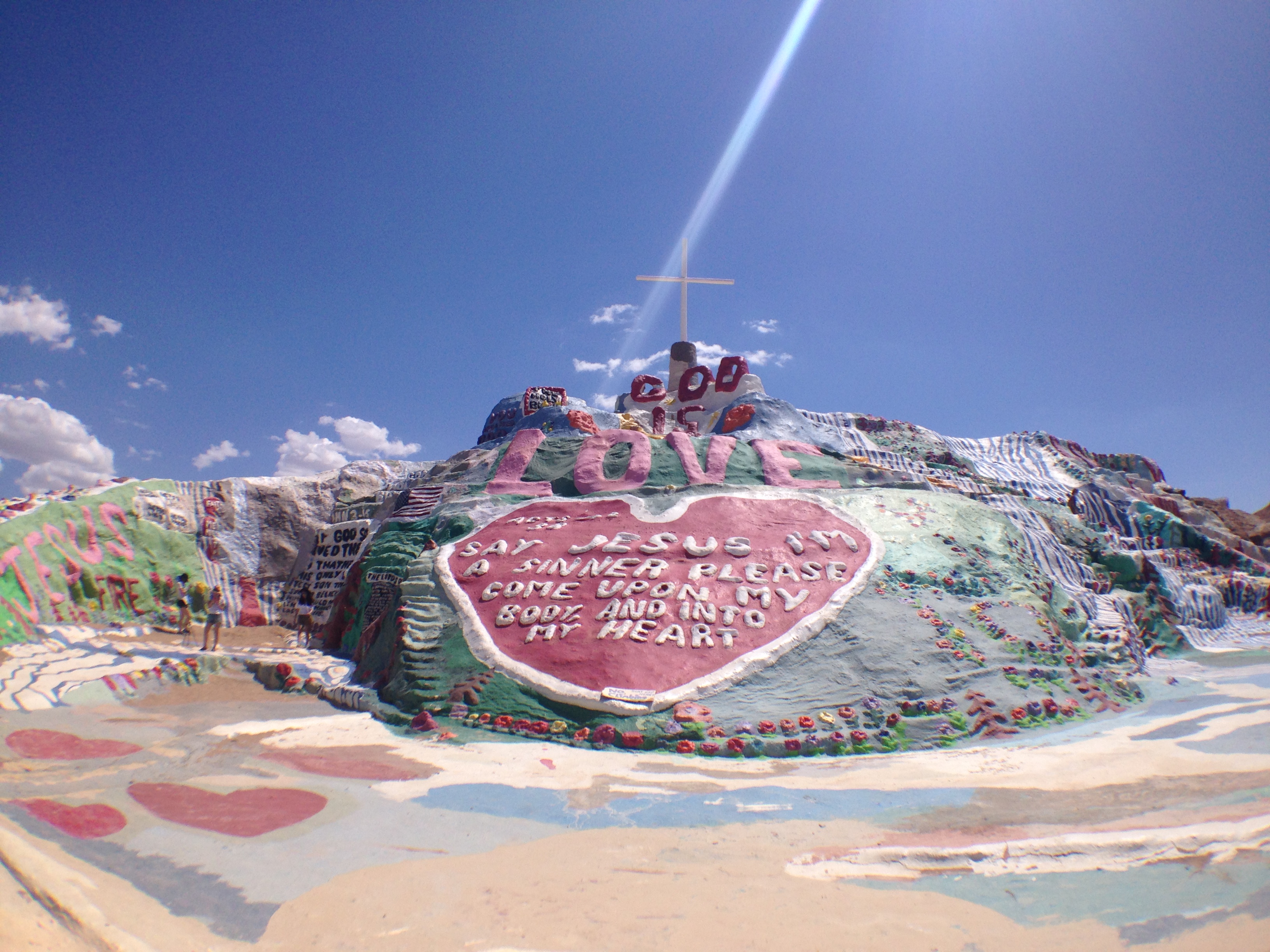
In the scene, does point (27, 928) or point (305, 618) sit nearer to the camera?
point (27, 928)

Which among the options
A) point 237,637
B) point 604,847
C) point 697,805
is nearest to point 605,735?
point 697,805

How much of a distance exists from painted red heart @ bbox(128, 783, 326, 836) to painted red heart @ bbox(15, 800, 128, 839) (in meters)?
0.21

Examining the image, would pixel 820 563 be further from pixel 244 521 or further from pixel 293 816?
pixel 244 521

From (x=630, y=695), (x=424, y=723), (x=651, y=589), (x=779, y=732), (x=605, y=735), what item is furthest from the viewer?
(x=651, y=589)

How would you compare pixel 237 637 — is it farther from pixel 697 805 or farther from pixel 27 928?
pixel 27 928

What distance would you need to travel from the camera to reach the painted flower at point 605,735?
6.42 metres

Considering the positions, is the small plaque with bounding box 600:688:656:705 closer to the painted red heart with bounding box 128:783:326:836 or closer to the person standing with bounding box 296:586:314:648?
the painted red heart with bounding box 128:783:326:836

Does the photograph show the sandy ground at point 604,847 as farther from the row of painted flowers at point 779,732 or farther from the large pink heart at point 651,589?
the large pink heart at point 651,589

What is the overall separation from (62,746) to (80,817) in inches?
109

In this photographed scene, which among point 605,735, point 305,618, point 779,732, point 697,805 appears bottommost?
point 697,805

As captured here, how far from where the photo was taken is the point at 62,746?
19.8 ft

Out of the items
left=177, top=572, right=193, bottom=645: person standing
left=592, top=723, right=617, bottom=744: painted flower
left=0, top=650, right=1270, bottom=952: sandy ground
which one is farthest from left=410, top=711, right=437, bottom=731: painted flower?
left=177, top=572, right=193, bottom=645: person standing

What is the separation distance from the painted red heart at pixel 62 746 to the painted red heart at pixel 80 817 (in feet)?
5.77

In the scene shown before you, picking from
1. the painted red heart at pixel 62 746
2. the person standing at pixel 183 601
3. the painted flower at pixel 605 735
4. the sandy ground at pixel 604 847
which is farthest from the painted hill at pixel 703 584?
the painted red heart at pixel 62 746
